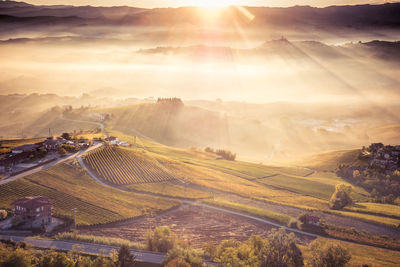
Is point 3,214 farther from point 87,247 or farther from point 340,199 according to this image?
point 340,199

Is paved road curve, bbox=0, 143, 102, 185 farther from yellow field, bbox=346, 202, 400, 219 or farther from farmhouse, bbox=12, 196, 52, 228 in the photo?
yellow field, bbox=346, 202, 400, 219

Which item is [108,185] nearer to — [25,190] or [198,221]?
[25,190]

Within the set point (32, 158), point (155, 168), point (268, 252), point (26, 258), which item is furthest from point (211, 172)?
point (26, 258)

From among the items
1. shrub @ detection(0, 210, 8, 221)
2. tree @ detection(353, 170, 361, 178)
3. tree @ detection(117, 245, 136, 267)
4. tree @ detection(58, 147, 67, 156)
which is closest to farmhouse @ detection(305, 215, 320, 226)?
tree @ detection(117, 245, 136, 267)

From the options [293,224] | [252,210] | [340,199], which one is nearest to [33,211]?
[252,210]

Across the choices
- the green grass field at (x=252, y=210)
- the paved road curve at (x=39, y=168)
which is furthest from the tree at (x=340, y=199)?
the paved road curve at (x=39, y=168)

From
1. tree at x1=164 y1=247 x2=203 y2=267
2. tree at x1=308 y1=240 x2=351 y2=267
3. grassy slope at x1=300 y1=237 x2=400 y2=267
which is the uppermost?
tree at x1=164 y1=247 x2=203 y2=267

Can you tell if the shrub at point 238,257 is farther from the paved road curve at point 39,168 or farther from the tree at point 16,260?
the paved road curve at point 39,168
